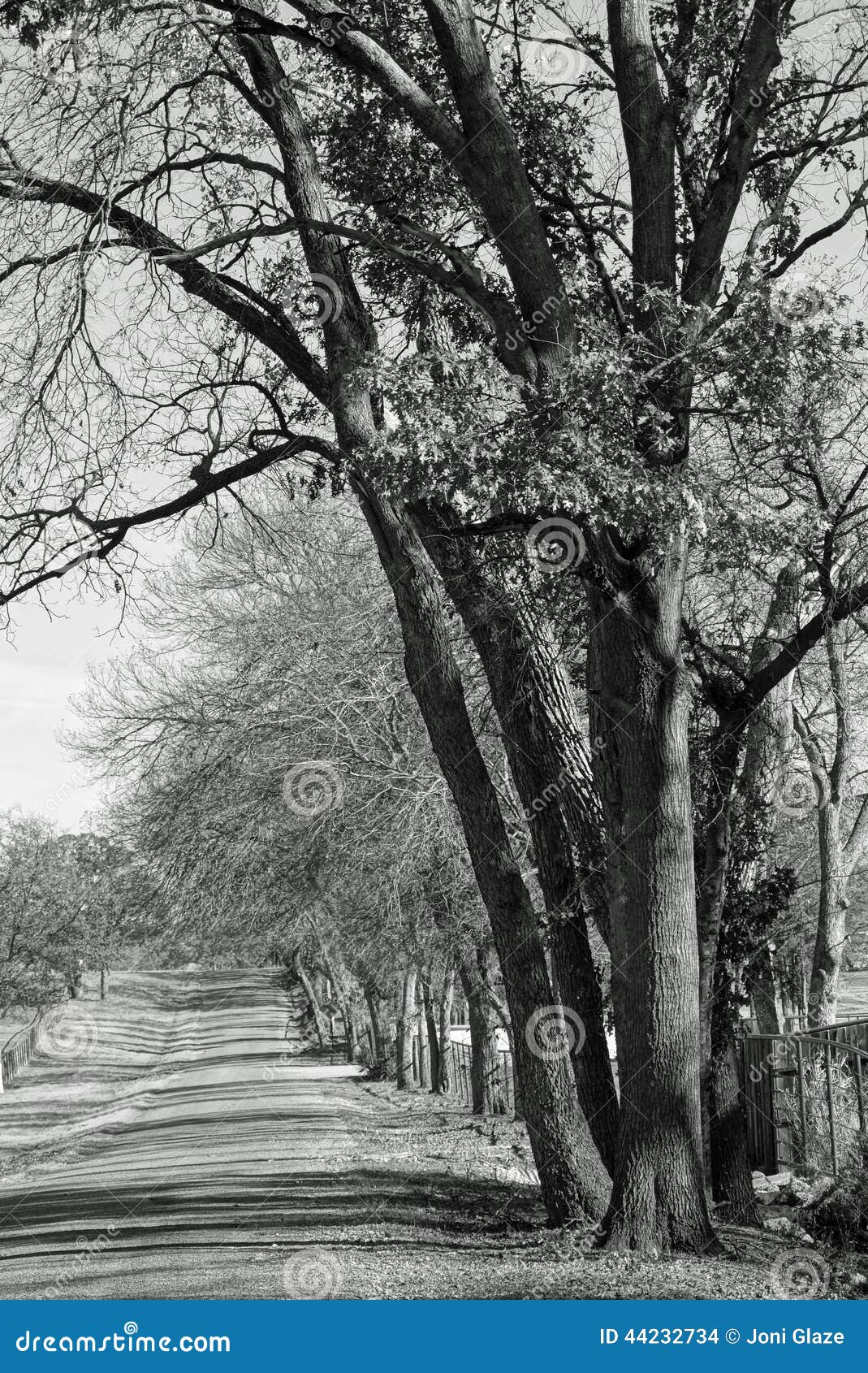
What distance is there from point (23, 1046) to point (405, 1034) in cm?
3385


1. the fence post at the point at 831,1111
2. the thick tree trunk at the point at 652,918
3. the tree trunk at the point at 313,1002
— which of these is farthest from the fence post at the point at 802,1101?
the tree trunk at the point at 313,1002

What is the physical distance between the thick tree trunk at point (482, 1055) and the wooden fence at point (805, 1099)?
8252 millimetres

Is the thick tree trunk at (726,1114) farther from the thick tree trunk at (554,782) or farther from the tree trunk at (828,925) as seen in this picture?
the tree trunk at (828,925)

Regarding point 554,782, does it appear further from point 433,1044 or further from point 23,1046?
point 23,1046

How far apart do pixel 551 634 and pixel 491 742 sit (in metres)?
5.91

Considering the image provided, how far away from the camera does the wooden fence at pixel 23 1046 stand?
52688 millimetres

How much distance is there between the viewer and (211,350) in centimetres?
1206

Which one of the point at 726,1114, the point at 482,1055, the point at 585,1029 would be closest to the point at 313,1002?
the point at 482,1055

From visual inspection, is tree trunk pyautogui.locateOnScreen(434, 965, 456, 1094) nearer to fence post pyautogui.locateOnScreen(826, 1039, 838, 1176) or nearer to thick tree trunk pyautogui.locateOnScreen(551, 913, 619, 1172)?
fence post pyautogui.locateOnScreen(826, 1039, 838, 1176)

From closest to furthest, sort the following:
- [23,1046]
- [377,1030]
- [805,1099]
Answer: [805,1099] < [377,1030] < [23,1046]

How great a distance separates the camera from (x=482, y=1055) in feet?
74.1

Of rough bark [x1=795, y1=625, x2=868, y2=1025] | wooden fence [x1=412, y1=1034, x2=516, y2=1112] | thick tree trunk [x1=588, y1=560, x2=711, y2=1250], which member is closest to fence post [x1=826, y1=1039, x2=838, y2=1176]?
A: thick tree trunk [x1=588, y1=560, x2=711, y2=1250]

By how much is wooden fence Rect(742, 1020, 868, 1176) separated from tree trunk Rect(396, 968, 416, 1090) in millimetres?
15113

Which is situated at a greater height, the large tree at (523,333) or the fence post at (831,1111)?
the large tree at (523,333)
